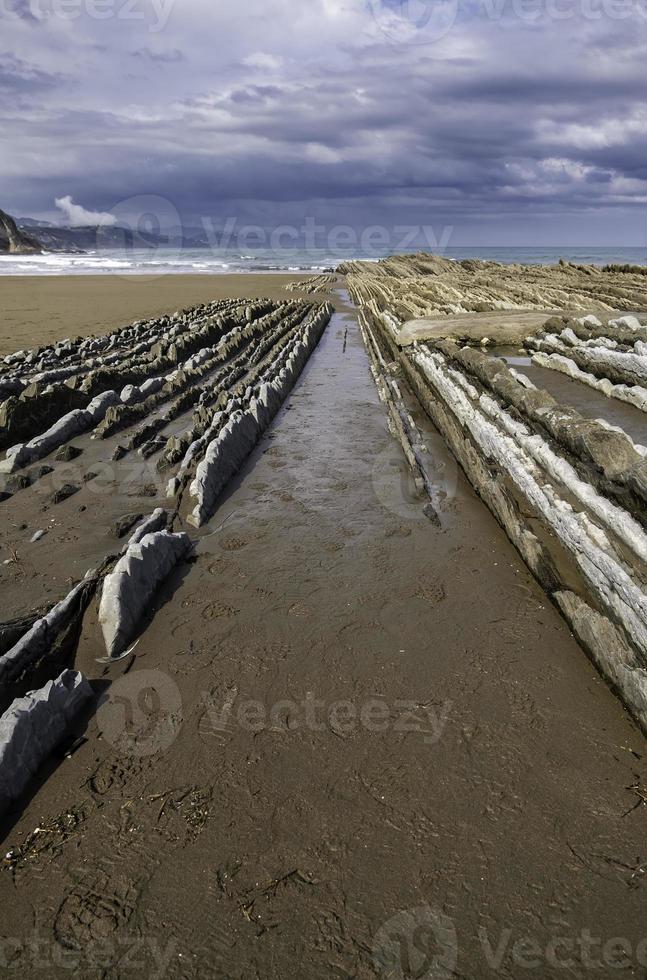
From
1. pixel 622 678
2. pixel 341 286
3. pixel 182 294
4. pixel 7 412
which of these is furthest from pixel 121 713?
pixel 341 286

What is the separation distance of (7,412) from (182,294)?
26.9 m

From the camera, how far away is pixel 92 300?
1127 inches

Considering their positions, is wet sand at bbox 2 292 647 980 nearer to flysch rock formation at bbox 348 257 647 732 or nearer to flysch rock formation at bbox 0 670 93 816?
flysch rock formation at bbox 0 670 93 816

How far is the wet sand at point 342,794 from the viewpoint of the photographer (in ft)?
7.10

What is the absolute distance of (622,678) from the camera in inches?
127

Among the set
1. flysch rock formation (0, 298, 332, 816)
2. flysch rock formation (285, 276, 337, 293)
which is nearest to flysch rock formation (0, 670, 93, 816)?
flysch rock formation (0, 298, 332, 816)

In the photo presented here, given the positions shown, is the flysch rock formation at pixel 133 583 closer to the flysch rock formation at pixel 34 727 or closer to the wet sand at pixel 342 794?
the wet sand at pixel 342 794

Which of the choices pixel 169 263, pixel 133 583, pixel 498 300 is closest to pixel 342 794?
pixel 133 583

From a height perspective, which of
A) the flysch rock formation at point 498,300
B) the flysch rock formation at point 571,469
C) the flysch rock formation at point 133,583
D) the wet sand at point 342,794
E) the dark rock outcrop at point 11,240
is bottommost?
the wet sand at point 342,794

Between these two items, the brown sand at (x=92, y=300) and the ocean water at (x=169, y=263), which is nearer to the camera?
the brown sand at (x=92, y=300)

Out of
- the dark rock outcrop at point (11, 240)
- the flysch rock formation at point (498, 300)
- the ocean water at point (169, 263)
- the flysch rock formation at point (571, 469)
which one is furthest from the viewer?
the dark rock outcrop at point (11, 240)

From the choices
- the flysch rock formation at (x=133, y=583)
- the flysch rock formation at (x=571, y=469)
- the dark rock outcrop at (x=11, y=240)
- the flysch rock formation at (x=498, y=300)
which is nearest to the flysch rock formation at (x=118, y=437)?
the flysch rock formation at (x=133, y=583)

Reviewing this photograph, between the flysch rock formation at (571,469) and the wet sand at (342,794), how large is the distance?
0.78 feet

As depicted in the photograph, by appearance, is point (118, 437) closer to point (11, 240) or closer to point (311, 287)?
point (311, 287)
